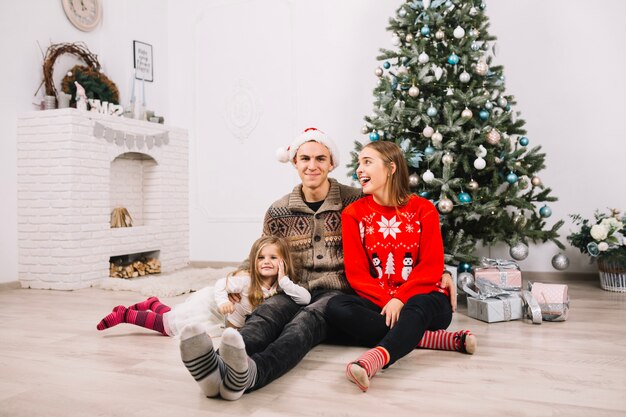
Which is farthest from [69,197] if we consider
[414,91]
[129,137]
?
[414,91]

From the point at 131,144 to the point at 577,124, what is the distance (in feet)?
11.3

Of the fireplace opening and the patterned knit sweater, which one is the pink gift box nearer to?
the patterned knit sweater

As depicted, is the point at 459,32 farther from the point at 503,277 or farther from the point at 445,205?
the point at 503,277

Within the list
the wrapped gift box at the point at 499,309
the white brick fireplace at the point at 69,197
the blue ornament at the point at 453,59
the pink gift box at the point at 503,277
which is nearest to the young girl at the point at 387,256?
the wrapped gift box at the point at 499,309

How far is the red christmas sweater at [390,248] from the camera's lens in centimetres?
203

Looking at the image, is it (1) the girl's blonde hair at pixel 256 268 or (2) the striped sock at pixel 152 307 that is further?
(2) the striped sock at pixel 152 307

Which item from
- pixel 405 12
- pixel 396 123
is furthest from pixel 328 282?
pixel 405 12

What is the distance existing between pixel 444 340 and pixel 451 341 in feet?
0.09

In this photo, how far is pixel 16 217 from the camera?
378 centimetres

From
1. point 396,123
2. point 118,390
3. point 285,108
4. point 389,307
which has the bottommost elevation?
point 118,390

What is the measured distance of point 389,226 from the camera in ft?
6.90

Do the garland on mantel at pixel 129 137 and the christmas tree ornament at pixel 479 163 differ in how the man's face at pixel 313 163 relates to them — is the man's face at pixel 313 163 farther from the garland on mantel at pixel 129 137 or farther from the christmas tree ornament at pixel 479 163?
the garland on mantel at pixel 129 137

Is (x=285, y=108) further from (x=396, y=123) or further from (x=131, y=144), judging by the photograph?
(x=396, y=123)

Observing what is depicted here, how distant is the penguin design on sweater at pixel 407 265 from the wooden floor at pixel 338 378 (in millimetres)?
302
